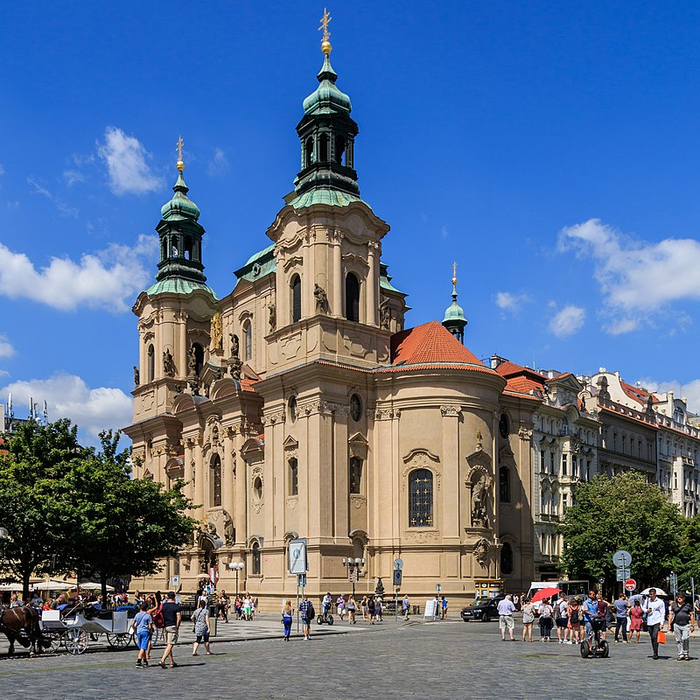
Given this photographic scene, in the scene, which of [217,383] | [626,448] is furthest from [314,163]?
[626,448]

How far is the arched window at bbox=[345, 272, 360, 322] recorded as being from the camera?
6056cm

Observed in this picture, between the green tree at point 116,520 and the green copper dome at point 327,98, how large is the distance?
24993mm

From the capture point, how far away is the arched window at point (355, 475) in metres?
57.9

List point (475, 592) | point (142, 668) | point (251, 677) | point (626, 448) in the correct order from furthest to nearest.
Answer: point (626, 448) → point (475, 592) → point (142, 668) → point (251, 677)

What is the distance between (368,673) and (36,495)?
2625cm

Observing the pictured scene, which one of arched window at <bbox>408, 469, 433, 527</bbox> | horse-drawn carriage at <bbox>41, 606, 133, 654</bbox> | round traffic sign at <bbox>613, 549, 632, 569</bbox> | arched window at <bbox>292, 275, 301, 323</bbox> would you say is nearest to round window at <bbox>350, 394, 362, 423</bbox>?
arched window at <bbox>408, 469, 433, 527</bbox>

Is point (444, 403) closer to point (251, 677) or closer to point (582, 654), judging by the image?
point (582, 654)

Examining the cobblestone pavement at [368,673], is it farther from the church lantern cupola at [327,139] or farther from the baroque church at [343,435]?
the church lantern cupola at [327,139]

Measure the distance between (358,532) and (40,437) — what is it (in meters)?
19.0

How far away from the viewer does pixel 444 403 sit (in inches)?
2276

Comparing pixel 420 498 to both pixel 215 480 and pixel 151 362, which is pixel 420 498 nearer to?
pixel 215 480

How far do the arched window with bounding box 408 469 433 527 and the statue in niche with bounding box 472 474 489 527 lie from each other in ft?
7.95

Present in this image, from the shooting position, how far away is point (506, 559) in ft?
211

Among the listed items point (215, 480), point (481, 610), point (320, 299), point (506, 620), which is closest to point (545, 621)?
point (506, 620)
